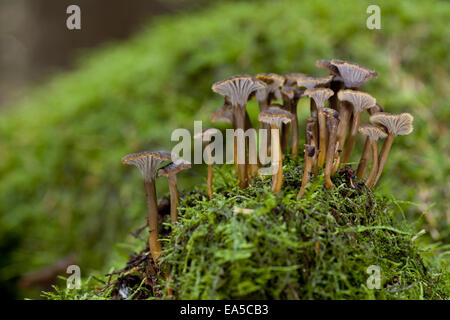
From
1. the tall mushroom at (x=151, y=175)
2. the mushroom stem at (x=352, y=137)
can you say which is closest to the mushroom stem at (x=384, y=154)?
the mushroom stem at (x=352, y=137)

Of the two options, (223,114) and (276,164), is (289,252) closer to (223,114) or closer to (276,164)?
(276,164)

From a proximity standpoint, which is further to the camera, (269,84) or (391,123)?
(269,84)

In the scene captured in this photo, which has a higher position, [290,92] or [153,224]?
[290,92]

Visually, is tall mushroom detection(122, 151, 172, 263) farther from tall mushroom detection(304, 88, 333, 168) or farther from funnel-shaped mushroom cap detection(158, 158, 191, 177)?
tall mushroom detection(304, 88, 333, 168)

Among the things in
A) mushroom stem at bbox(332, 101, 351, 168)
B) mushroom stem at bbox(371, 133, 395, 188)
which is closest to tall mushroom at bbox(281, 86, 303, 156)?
mushroom stem at bbox(332, 101, 351, 168)

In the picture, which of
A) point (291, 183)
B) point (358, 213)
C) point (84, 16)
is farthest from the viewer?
point (84, 16)

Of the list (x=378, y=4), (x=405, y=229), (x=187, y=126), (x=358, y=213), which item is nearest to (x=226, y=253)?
(x=358, y=213)

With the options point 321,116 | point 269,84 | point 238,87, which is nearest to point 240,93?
point 238,87
